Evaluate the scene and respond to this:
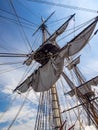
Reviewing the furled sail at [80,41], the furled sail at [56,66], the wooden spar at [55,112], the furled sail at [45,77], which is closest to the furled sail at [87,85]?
the furled sail at [45,77]

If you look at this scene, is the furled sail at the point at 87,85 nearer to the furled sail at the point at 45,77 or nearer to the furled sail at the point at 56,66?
the furled sail at the point at 45,77

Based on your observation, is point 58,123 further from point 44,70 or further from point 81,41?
point 81,41

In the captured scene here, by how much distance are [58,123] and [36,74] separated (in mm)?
4123

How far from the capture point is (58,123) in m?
14.2

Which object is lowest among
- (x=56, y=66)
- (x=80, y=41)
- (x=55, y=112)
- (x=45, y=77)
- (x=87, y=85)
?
(x=55, y=112)

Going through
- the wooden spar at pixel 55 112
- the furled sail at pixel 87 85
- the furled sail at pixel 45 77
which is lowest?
the wooden spar at pixel 55 112

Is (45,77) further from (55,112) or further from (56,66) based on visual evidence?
(55,112)

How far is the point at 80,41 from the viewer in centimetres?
1425

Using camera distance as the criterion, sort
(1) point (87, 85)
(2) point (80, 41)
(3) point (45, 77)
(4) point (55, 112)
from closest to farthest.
A: (2) point (80, 41), (4) point (55, 112), (3) point (45, 77), (1) point (87, 85)

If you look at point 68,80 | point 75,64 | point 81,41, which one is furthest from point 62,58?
point 75,64

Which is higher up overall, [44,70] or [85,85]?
[85,85]

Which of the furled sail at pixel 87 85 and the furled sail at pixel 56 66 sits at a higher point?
the furled sail at pixel 87 85

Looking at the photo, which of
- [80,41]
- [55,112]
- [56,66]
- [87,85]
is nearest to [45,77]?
[56,66]

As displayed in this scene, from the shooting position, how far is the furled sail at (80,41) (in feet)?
45.3
